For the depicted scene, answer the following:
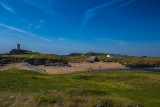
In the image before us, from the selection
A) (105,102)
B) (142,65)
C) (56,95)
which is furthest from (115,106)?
(142,65)

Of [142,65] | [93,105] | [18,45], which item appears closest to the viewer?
[93,105]

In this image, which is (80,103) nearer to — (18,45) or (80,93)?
(80,93)

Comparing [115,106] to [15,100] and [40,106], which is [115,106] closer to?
[40,106]

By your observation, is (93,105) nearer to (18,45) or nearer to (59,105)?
(59,105)

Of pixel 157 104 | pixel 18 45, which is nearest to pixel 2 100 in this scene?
pixel 157 104

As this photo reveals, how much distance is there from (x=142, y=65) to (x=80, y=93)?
9255 centimetres

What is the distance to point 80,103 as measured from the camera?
12398 mm

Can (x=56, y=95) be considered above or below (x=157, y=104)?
above

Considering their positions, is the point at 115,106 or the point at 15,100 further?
the point at 15,100

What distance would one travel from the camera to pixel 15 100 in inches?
557

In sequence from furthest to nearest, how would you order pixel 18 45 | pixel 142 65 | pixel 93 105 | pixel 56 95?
1. pixel 18 45
2. pixel 142 65
3. pixel 56 95
4. pixel 93 105

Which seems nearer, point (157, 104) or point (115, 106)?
point (115, 106)

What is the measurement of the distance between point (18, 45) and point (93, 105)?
193835mm

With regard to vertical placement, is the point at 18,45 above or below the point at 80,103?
above
